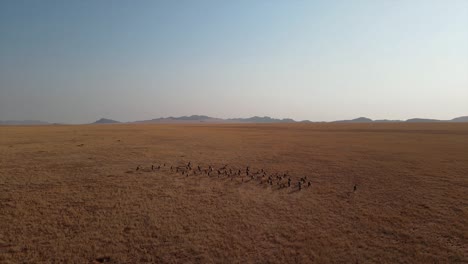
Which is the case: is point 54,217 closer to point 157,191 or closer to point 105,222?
point 105,222

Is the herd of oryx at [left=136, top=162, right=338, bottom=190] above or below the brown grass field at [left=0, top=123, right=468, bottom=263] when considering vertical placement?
above

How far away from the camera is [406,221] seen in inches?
561

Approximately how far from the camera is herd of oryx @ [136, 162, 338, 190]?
20.4m

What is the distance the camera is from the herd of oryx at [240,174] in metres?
20.4

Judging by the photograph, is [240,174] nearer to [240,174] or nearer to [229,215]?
[240,174]

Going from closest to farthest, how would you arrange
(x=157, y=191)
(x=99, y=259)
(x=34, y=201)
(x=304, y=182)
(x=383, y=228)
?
(x=99, y=259) → (x=383, y=228) → (x=34, y=201) → (x=157, y=191) → (x=304, y=182)

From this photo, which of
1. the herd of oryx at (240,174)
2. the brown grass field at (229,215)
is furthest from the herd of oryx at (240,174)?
the brown grass field at (229,215)

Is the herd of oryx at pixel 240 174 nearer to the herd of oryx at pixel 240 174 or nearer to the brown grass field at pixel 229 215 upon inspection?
the herd of oryx at pixel 240 174

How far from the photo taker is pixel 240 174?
22812 mm

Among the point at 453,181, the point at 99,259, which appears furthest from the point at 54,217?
the point at 453,181

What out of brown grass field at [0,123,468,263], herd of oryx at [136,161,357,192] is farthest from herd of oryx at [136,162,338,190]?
brown grass field at [0,123,468,263]

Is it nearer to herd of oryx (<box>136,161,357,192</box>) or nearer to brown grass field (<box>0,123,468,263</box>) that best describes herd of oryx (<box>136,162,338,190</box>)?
herd of oryx (<box>136,161,357,192</box>)

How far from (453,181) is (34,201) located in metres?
26.1

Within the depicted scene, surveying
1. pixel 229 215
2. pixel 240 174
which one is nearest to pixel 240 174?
pixel 240 174
